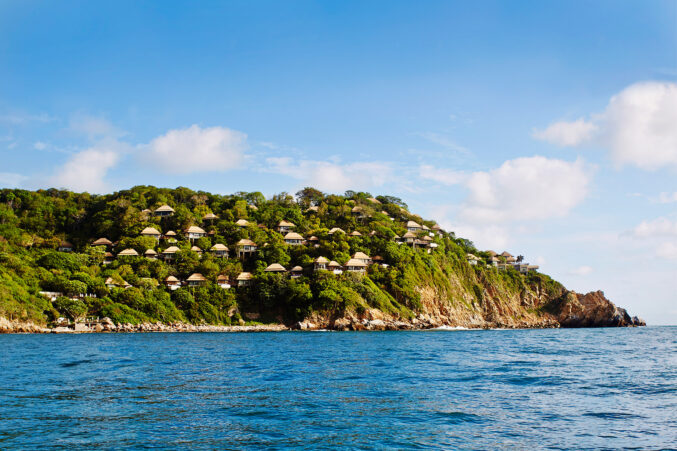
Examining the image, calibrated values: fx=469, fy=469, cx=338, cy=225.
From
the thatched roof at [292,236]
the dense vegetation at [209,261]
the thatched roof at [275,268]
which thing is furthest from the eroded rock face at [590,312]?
the thatched roof at [275,268]

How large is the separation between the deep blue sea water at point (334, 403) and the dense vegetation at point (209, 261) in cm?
4481

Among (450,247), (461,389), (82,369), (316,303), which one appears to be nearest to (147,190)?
(316,303)

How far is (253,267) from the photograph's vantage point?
96125 millimetres

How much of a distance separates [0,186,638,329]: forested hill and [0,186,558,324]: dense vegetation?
28 centimetres

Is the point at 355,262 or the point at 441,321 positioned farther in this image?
the point at 441,321

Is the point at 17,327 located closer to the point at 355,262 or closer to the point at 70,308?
the point at 70,308

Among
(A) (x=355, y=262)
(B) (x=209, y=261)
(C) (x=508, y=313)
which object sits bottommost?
(C) (x=508, y=313)

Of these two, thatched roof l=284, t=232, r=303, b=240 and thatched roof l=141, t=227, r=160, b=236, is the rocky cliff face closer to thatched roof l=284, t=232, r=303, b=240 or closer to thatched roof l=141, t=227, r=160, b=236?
thatched roof l=284, t=232, r=303, b=240

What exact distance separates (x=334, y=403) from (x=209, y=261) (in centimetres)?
7658

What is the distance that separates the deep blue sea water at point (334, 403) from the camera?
13.7 m

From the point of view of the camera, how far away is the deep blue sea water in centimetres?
1370

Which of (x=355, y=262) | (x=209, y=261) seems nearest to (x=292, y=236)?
(x=355, y=262)

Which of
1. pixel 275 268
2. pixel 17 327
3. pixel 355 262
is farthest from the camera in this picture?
pixel 355 262

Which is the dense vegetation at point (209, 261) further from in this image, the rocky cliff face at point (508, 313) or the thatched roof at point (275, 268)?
the rocky cliff face at point (508, 313)
